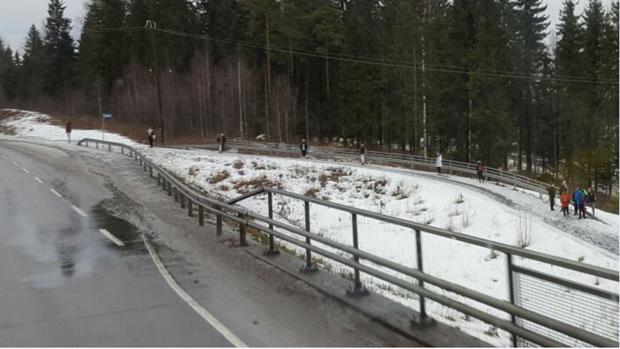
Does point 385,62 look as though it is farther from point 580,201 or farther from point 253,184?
point 580,201

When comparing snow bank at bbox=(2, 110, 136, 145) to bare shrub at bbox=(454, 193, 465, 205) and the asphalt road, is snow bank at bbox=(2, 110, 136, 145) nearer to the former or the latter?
bare shrub at bbox=(454, 193, 465, 205)

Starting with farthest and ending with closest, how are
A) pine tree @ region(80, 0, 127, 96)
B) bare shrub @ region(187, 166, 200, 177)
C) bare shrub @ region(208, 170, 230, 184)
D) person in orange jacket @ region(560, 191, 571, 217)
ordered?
pine tree @ region(80, 0, 127, 96) < bare shrub @ region(187, 166, 200, 177) < bare shrub @ region(208, 170, 230, 184) < person in orange jacket @ region(560, 191, 571, 217)

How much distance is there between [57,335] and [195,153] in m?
32.8

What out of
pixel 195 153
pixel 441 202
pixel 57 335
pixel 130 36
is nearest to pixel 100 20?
pixel 130 36

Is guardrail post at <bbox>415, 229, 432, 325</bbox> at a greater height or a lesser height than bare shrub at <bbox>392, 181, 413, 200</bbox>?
greater

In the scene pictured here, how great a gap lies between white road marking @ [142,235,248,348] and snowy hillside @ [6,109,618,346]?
2.91m

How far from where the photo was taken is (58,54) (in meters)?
95.6

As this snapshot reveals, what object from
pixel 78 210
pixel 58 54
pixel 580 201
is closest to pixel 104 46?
pixel 58 54

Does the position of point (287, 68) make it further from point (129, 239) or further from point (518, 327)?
point (518, 327)

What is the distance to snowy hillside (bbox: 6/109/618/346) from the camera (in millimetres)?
16281

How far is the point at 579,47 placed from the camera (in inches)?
2665

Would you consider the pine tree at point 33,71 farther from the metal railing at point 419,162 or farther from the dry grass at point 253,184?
the dry grass at point 253,184

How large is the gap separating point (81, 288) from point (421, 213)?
1861 cm

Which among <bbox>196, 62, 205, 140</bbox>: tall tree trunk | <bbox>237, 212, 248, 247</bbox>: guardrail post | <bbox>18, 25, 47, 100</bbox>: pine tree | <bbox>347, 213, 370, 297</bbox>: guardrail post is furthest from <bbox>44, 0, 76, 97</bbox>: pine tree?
<bbox>347, 213, 370, 297</bbox>: guardrail post
